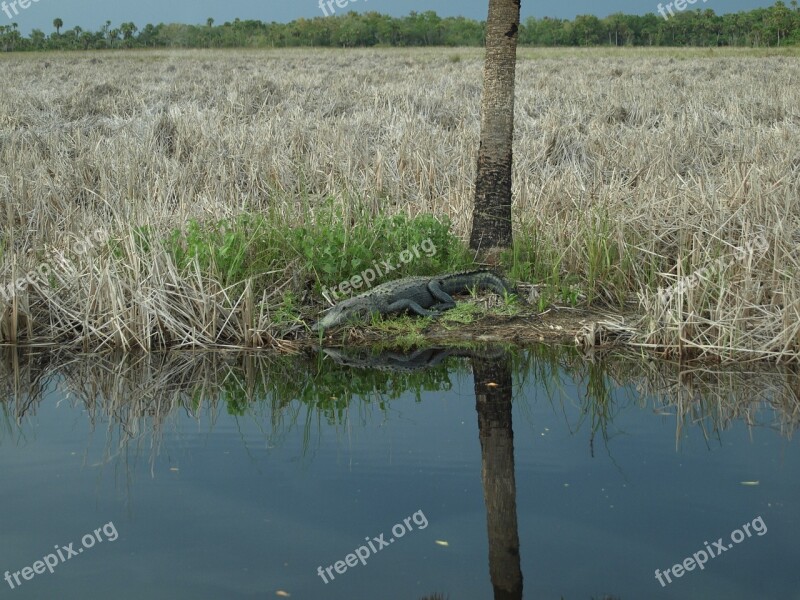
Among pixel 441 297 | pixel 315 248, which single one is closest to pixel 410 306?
pixel 441 297

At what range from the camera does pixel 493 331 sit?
8492mm

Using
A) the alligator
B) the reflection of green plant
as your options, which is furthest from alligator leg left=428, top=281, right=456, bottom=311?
the reflection of green plant

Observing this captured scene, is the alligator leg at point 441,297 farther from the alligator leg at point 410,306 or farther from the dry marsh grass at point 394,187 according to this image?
the dry marsh grass at point 394,187

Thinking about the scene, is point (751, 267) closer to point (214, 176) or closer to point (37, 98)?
point (214, 176)

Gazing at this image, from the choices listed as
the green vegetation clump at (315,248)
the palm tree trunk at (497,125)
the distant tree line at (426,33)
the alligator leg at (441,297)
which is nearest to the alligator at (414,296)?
the alligator leg at (441,297)

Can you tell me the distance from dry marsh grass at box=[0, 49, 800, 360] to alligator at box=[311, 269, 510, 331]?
0.48 metres

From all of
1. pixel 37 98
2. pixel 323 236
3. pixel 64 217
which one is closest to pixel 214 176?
pixel 64 217

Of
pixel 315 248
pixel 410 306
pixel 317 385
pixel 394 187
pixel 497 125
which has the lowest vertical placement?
pixel 317 385

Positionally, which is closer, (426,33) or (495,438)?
(495,438)

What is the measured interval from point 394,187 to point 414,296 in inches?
174

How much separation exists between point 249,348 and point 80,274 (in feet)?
5.64

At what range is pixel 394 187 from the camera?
1308cm

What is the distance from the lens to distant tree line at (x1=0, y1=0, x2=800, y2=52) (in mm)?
79500

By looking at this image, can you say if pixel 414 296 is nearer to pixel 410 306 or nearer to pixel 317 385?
pixel 410 306
